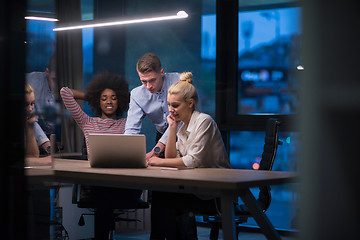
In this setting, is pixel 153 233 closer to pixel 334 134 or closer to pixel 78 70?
pixel 334 134

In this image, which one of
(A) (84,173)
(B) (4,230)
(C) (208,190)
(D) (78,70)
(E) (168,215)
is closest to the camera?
(B) (4,230)

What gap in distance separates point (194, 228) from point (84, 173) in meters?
0.87

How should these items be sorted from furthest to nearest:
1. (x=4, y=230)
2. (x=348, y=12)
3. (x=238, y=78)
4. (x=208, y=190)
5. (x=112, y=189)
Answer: (x=238, y=78), (x=112, y=189), (x=208, y=190), (x=4, y=230), (x=348, y=12)

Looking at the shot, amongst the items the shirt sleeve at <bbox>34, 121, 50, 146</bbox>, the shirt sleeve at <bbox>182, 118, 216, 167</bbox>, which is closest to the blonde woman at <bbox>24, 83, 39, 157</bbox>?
the shirt sleeve at <bbox>34, 121, 50, 146</bbox>

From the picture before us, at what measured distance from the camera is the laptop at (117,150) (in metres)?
3.12

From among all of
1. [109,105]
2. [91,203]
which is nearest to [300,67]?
[91,203]

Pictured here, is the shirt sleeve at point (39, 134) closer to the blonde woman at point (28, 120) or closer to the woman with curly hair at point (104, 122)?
the blonde woman at point (28, 120)

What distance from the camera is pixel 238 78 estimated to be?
5.68 metres

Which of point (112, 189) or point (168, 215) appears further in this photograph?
point (112, 189)

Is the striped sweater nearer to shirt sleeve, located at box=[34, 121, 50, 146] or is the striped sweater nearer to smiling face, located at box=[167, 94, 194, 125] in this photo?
smiling face, located at box=[167, 94, 194, 125]

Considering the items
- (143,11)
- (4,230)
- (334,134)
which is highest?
(143,11)

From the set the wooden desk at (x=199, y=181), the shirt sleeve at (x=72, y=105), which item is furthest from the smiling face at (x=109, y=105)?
the wooden desk at (x=199, y=181)

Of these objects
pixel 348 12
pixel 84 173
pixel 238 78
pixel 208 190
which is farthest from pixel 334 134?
pixel 238 78

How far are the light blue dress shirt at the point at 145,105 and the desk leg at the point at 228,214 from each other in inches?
84.9
